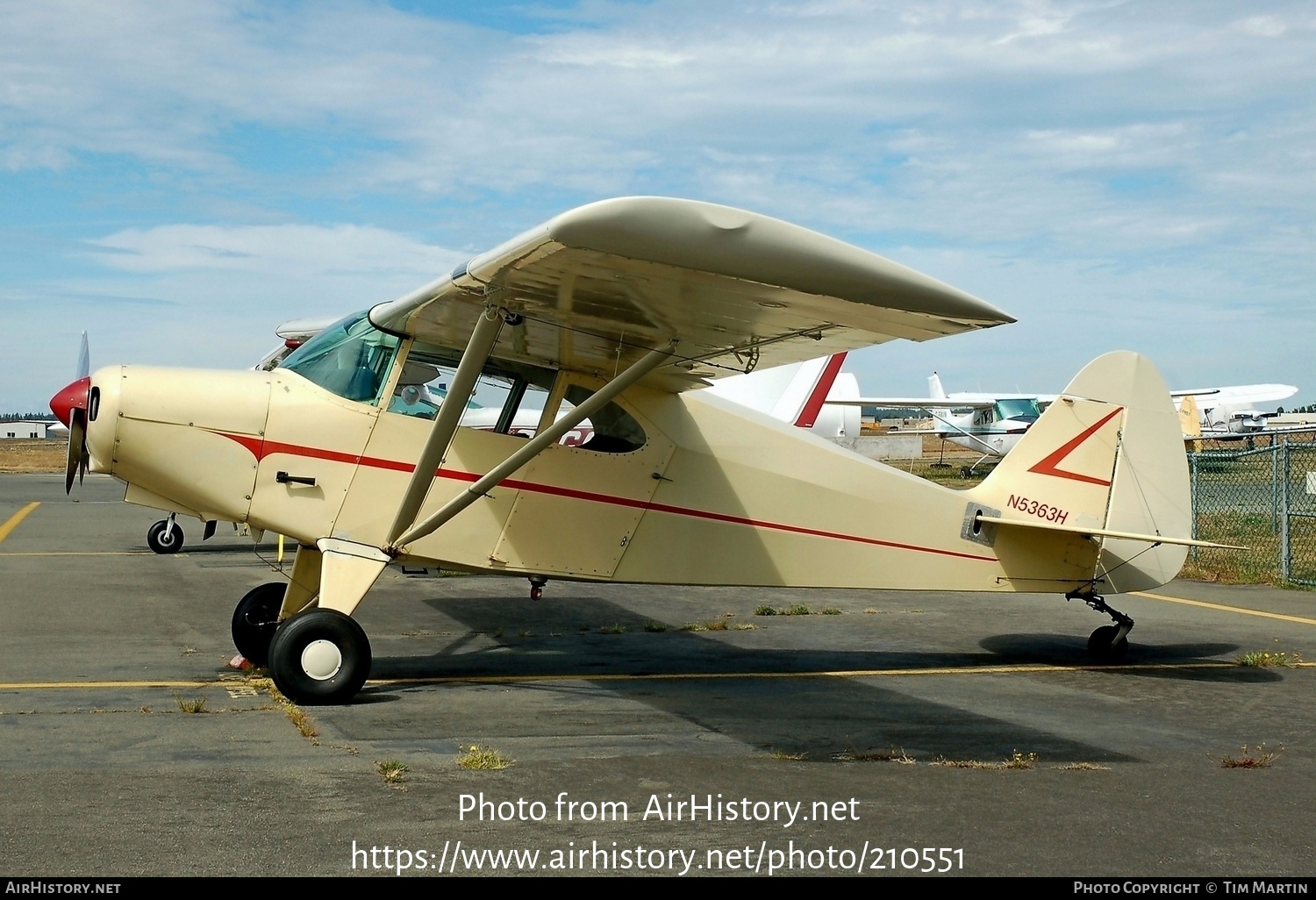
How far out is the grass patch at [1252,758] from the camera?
6.00 metres

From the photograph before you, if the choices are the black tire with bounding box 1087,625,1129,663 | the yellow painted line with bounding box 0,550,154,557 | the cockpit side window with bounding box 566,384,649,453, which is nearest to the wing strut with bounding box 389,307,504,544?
the cockpit side window with bounding box 566,384,649,453

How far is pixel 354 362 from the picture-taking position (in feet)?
25.9

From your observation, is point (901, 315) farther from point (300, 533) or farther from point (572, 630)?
point (572, 630)

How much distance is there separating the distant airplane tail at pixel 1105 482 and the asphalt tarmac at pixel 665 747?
0.88 meters

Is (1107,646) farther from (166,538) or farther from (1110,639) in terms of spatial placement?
(166,538)

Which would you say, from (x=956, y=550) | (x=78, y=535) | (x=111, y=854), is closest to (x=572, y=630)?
(x=956, y=550)

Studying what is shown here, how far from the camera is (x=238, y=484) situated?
7570 mm

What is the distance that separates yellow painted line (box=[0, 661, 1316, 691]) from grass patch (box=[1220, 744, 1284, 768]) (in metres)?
2.49

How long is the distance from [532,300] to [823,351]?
1.71 m

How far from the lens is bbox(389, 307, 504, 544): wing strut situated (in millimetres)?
6896

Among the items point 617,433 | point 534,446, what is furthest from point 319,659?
point 617,433

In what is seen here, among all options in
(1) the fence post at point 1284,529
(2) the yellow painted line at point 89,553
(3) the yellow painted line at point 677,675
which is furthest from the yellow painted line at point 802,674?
(2) the yellow painted line at point 89,553

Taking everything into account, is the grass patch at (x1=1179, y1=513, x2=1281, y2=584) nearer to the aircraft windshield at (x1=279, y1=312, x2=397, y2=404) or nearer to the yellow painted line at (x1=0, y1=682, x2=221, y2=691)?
the aircraft windshield at (x1=279, y1=312, x2=397, y2=404)

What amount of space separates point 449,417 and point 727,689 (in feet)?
8.68
